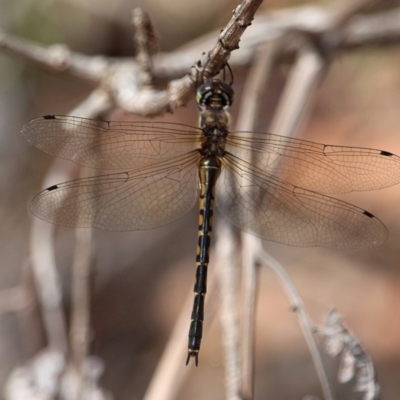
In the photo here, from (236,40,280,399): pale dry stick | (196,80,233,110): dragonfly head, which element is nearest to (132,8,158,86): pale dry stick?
(196,80,233,110): dragonfly head

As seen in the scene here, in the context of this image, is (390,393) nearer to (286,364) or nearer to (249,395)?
(286,364)

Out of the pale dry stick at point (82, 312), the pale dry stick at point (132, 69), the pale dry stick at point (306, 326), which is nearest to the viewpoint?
the pale dry stick at point (132, 69)

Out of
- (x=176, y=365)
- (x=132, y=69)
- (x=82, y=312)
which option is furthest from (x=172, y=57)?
(x=176, y=365)

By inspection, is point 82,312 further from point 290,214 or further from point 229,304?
point 290,214

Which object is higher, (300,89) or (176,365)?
(300,89)

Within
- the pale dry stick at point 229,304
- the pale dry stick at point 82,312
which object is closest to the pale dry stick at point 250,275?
the pale dry stick at point 229,304

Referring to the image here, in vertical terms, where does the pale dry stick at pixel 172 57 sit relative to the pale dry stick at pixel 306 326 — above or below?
above

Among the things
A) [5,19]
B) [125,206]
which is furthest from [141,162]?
[5,19]

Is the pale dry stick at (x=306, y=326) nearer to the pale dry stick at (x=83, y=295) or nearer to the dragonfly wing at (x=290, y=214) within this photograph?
the dragonfly wing at (x=290, y=214)

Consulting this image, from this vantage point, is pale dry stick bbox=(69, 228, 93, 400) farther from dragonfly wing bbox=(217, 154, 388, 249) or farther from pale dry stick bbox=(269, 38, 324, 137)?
pale dry stick bbox=(269, 38, 324, 137)
